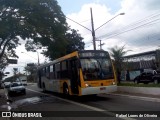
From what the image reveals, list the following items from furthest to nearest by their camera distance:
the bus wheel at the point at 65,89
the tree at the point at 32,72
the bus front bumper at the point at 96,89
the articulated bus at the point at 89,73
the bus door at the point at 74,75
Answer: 1. the tree at the point at 32,72
2. the bus wheel at the point at 65,89
3. the bus door at the point at 74,75
4. the articulated bus at the point at 89,73
5. the bus front bumper at the point at 96,89

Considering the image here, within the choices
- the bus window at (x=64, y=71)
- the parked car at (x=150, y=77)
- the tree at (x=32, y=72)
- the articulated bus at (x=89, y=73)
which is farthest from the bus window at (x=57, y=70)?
the tree at (x=32, y=72)

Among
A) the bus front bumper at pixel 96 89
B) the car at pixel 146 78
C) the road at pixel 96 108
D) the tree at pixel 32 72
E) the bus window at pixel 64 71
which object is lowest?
the road at pixel 96 108

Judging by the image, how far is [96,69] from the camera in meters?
19.3

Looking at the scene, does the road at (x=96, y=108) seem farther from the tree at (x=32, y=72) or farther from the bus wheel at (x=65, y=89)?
the tree at (x=32, y=72)

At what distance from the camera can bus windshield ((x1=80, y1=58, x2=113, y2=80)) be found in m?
19.1

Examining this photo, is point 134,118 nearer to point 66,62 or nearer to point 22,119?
point 22,119

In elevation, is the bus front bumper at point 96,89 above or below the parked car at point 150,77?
below

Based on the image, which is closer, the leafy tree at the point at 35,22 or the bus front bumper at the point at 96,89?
the bus front bumper at the point at 96,89

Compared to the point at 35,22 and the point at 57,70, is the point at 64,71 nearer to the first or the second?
the point at 57,70

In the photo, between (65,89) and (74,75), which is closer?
(74,75)

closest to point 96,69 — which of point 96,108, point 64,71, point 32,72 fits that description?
point 64,71

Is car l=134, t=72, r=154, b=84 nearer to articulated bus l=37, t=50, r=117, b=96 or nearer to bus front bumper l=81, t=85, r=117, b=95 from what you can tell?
articulated bus l=37, t=50, r=117, b=96

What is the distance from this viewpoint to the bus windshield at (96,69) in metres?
19.1

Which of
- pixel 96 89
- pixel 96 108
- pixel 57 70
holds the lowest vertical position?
pixel 96 108
